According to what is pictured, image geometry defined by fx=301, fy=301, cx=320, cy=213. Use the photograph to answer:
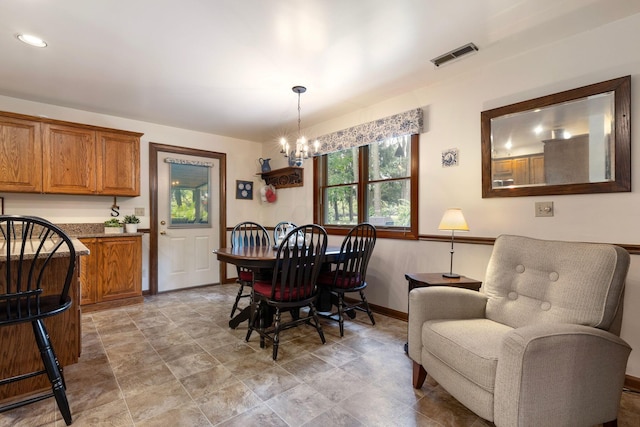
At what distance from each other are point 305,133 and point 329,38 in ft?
7.58

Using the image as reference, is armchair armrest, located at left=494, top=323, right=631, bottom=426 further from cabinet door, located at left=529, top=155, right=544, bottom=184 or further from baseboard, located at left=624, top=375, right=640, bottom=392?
cabinet door, located at left=529, top=155, right=544, bottom=184

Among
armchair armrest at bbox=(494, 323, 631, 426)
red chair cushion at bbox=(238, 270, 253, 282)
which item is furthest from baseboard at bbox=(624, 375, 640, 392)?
red chair cushion at bbox=(238, 270, 253, 282)

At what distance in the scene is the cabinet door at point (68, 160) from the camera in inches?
127

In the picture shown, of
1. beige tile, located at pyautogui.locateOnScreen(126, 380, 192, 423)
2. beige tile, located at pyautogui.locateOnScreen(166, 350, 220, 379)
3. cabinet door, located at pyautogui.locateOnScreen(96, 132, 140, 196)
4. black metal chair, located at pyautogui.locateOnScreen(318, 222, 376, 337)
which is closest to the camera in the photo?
beige tile, located at pyautogui.locateOnScreen(126, 380, 192, 423)

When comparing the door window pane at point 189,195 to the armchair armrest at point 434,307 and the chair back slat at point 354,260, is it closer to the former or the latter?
the chair back slat at point 354,260

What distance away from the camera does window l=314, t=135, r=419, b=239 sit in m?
3.23

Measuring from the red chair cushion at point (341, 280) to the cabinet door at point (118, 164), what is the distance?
2649 mm

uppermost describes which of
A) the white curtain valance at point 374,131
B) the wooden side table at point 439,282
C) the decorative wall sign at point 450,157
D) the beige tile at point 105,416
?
the white curtain valance at point 374,131

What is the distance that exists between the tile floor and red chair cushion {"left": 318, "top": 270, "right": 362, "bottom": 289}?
0.43 meters

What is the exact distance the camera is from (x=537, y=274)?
176cm

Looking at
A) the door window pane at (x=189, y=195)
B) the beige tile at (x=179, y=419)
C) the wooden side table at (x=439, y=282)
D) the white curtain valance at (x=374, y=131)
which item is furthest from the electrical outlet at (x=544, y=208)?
the door window pane at (x=189, y=195)

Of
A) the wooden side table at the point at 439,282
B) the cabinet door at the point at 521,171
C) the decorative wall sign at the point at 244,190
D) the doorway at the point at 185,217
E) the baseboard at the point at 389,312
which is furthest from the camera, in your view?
the decorative wall sign at the point at 244,190

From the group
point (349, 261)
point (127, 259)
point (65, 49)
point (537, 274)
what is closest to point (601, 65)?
point (537, 274)

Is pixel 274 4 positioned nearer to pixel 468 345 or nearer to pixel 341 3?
pixel 341 3
